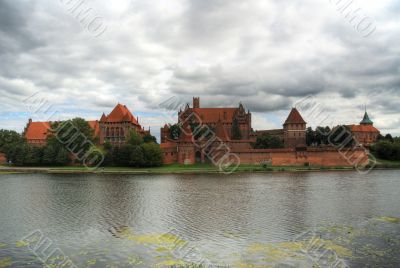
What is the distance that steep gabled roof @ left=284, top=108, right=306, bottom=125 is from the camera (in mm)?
65062

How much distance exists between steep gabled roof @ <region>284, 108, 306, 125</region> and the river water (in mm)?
40131

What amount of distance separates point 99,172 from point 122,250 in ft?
116

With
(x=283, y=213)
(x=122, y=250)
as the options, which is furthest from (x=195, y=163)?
(x=122, y=250)

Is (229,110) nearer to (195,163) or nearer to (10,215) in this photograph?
(195,163)

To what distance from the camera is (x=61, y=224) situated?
52.2 ft

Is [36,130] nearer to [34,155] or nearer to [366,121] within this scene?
[34,155]

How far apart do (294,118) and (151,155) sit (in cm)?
2811

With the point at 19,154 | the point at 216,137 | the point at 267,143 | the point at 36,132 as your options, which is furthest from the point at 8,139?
the point at 267,143

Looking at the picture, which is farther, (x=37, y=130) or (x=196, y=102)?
(x=196, y=102)

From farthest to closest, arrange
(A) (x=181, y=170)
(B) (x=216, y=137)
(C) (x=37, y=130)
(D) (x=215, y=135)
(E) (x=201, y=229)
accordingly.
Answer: (C) (x=37, y=130) → (D) (x=215, y=135) → (B) (x=216, y=137) → (A) (x=181, y=170) → (E) (x=201, y=229)

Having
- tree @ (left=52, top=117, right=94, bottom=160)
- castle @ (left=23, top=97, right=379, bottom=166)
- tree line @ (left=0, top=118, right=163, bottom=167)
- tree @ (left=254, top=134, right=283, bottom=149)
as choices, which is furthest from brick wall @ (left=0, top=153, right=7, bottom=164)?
tree @ (left=254, top=134, right=283, bottom=149)

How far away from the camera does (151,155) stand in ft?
165

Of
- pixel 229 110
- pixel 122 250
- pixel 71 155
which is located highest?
pixel 229 110

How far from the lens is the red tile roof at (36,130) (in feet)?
235
